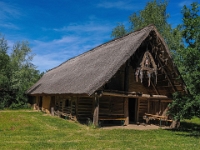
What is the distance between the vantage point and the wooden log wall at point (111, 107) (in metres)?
15.3

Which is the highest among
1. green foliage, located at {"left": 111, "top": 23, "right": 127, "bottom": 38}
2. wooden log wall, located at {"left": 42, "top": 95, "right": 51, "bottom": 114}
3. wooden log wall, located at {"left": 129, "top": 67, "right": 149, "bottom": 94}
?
green foliage, located at {"left": 111, "top": 23, "right": 127, "bottom": 38}

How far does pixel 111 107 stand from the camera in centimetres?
1572

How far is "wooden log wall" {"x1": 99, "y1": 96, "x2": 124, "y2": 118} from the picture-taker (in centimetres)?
1532

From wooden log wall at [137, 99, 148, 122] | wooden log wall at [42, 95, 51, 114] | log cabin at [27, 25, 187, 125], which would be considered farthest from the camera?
wooden log wall at [42, 95, 51, 114]

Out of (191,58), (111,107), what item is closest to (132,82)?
(111,107)

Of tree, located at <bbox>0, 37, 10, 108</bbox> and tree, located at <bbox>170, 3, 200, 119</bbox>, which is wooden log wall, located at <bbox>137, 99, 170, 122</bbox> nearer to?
tree, located at <bbox>170, 3, 200, 119</bbox>

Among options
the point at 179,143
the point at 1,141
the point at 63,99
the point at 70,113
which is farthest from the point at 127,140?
the point at 63,99

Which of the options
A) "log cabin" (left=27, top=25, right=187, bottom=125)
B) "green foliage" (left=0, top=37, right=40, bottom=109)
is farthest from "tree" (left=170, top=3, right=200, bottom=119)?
"green foliage" (left=0, top=37, right=40, bottom=109)

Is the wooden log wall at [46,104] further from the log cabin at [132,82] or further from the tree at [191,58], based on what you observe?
the tree at [191,58]

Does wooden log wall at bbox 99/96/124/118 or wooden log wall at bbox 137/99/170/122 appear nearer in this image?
wooden log wall at bbox 99/96/124/118

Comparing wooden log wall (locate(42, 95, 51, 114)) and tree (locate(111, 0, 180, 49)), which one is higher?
tree (locate(111, 0, 180, 49))

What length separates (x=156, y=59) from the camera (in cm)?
1609

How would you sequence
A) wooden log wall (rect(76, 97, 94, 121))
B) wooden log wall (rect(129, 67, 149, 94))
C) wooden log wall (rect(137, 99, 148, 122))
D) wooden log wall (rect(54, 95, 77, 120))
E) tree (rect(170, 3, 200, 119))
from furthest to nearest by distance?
wooden log wall (rect(137, 99, 148, 122)), wooden log wall (rect(54, 95, 77, 120)), wooden log wall (rect(129, 67, 149, 94)), wooden log wall (rect(76, 97, 94, 121)), tree (rect(170, 3, 200, 119))

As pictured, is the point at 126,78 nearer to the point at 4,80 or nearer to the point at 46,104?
the point at 46,104
